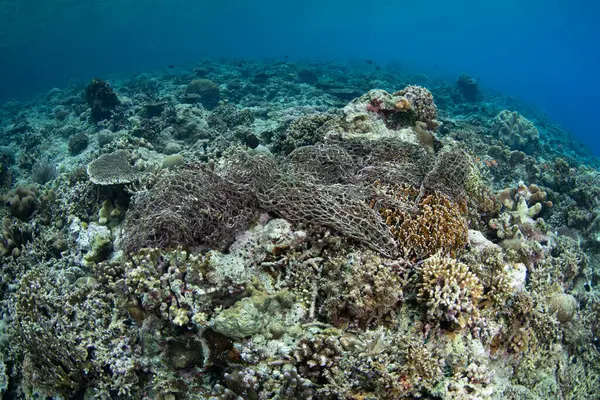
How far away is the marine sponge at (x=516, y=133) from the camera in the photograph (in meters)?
22.0

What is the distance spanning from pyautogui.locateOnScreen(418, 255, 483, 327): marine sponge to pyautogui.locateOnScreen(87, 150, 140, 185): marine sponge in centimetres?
658

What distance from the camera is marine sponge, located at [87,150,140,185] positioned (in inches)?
303

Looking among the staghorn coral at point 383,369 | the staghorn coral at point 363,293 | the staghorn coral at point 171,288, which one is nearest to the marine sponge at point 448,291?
the staghorn coral at point 363,293

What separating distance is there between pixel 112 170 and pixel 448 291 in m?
7.85

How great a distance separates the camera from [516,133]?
22109 mm

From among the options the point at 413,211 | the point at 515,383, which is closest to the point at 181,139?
the point at 413,211

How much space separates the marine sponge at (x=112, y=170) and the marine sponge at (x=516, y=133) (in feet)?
74.8

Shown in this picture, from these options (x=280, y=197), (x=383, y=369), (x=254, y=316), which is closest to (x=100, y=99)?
(x=280, y=197)

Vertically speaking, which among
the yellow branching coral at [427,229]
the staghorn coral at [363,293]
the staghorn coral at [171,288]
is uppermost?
the yellow branching coral at [427,229]

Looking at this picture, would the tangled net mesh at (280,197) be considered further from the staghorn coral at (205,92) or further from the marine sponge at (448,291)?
the staghorn coral at (205,92)

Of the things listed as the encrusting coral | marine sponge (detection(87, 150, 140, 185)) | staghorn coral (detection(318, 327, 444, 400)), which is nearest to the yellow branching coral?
the encrusting coral

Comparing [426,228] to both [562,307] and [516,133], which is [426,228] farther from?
[516,133]

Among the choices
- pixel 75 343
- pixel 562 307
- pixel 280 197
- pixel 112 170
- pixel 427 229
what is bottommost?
pixel 75 343

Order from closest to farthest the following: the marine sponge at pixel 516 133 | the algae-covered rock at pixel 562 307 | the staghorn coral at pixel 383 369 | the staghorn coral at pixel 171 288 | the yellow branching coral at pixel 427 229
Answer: the staghorn coral at pixel 383 369, the staghorn coral at pixel 171 288, the yellow branching coral at pixel 427 229, the algae-covered rock at pixel 562 307, the marine sponge at pixel 516 133
